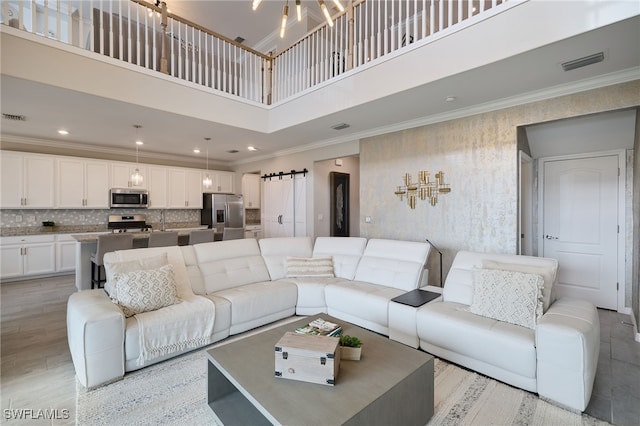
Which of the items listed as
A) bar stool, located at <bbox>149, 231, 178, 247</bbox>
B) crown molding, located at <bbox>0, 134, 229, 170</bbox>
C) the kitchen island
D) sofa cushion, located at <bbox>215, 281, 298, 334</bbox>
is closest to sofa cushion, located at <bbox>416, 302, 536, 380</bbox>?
sofa cushion, located at <bbox>215, 281, 298, 334</bbox>

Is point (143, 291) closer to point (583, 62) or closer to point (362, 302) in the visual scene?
point (362, 302)

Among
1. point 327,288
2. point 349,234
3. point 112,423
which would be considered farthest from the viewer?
point 349,234

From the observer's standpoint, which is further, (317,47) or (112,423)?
(317,47)

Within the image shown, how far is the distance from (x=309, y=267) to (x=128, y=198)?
497cm

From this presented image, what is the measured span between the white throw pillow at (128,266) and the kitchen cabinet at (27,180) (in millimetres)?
4443

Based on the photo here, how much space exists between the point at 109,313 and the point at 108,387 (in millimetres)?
553

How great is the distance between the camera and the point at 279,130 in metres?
5.00

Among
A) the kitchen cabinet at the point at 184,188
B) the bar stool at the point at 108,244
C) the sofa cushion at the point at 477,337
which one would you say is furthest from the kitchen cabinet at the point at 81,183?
the sofa cushion at the point at 477,337

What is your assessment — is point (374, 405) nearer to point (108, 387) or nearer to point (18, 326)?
point (108, 387)

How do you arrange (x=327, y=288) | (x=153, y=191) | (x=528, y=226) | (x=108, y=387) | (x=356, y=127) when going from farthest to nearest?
(x=153, y=191)
(x=356, y=127)
(x=528, y=226)
(x=327, y=288)
(x=108, y=387)

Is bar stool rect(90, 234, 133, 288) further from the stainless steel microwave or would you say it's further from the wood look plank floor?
the stainless steel microwave

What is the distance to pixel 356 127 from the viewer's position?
4879 mm

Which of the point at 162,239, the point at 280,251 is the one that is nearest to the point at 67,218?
the point at 162,239

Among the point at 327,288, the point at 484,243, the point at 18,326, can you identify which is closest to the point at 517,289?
the point at 484,243
